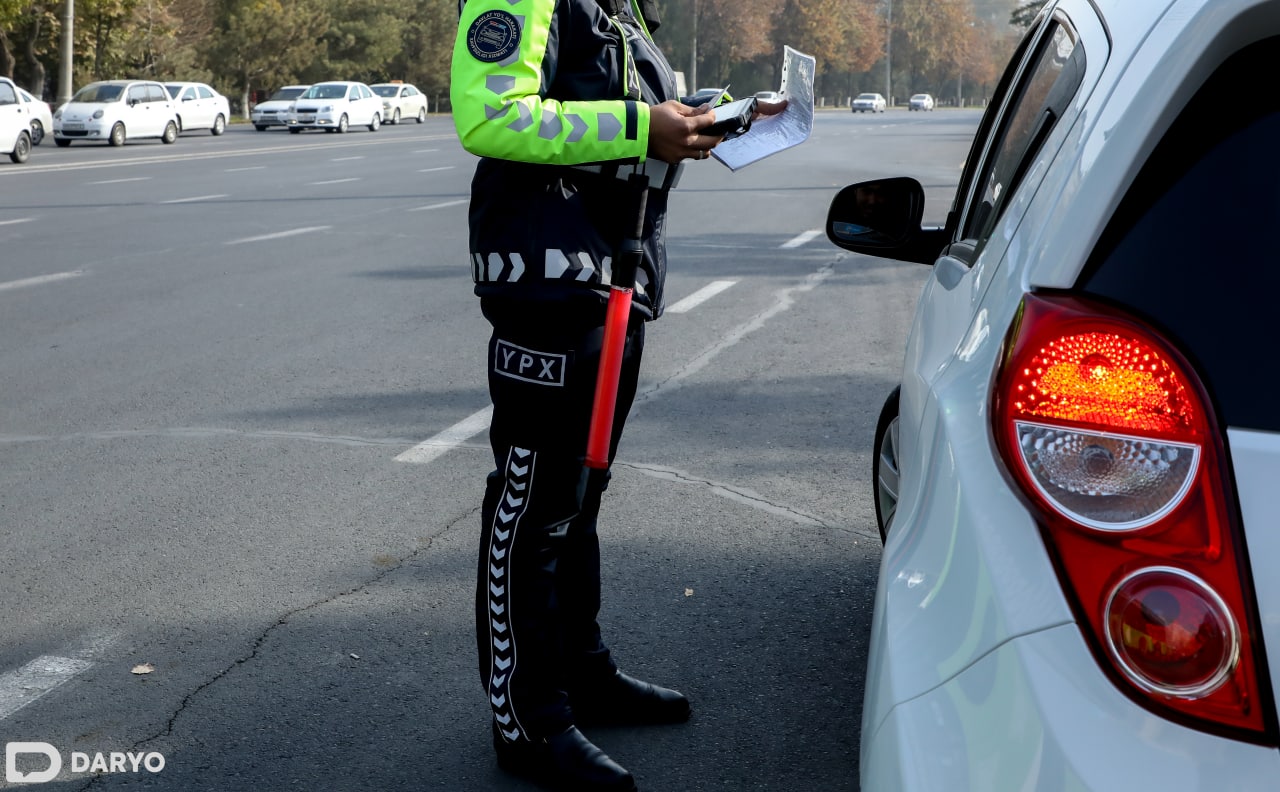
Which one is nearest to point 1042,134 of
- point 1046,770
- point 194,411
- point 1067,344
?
point 1067,344

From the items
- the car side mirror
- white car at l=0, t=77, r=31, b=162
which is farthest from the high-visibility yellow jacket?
white car at l=0, t=77, r=31, b=162

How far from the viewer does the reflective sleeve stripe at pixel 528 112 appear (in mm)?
2385

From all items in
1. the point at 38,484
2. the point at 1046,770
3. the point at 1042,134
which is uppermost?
the point at 1042,134

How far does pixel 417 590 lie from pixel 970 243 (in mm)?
2106

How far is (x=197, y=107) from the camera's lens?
37000mm

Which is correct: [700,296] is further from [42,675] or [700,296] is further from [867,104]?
[867,104]

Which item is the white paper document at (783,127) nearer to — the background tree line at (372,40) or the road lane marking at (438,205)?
the background tree line at (372,40)

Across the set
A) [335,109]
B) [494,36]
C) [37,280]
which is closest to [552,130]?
[494,36]

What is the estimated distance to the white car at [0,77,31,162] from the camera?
2367 centimetres

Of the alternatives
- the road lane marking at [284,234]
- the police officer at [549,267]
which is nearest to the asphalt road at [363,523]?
the police officer at [549,267]

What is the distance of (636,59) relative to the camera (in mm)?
2650

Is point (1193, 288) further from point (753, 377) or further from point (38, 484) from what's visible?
point (753, 377)

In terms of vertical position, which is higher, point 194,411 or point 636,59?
point 636,59

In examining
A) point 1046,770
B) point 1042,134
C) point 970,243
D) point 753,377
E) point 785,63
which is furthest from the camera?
point 753,377
